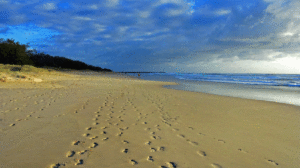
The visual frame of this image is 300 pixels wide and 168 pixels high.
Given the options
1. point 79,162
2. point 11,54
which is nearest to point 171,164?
point 79,162

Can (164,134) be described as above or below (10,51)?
below

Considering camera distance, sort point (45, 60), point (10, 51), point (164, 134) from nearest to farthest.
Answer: point (164, 134) < point (10, 51) < point (45, 60)

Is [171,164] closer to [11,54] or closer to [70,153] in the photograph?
[70,153]

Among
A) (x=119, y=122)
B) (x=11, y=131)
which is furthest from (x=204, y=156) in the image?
(x=11, y=131)

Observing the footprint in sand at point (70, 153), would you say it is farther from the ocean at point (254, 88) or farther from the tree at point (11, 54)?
the tree at point (11, 54)

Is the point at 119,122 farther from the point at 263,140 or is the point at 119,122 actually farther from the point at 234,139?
the point at 263,140

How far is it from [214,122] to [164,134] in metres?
2.16

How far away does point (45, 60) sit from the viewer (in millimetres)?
47031

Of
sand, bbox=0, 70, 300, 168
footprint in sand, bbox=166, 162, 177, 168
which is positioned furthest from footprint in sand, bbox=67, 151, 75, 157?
footprint in sand, bbox=166, 162, 177, 168

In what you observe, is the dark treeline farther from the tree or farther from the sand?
the sand

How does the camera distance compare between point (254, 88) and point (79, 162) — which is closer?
point (79, 162)

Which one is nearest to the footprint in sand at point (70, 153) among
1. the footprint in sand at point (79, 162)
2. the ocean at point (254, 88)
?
the footprint in sand at point (79, 162)

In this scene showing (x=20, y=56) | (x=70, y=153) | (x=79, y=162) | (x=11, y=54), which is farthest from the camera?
(x=20, y=56)

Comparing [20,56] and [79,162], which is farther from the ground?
[20,56]
